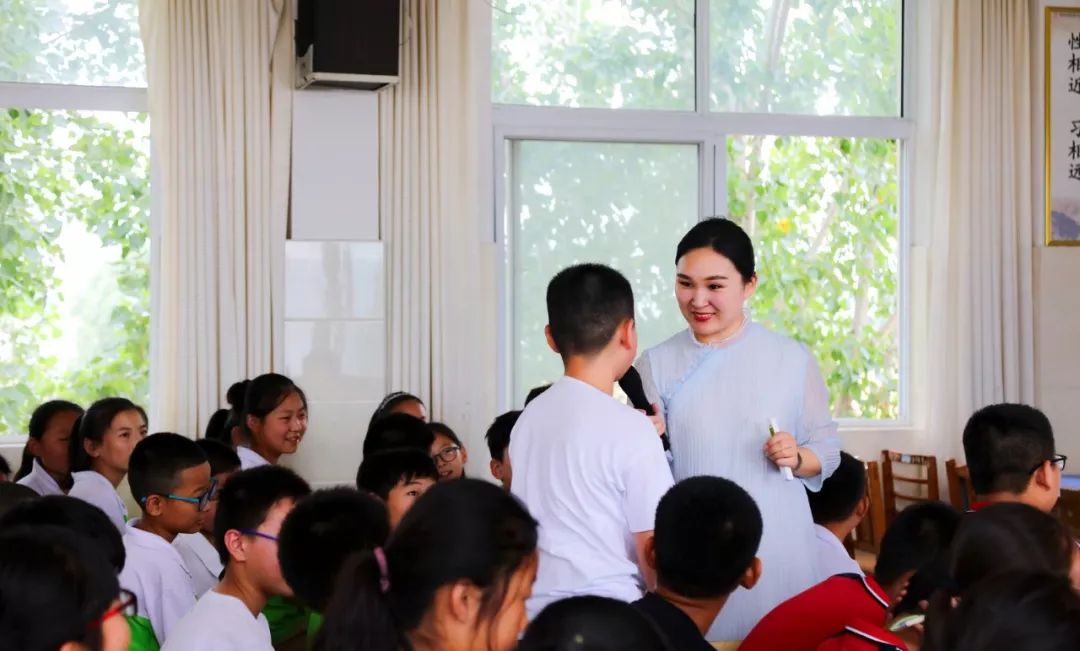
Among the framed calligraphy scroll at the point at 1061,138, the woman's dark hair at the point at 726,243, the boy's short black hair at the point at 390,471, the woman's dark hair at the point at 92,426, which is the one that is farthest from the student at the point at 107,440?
the framed calligraphy scroll at the point at 1061,138

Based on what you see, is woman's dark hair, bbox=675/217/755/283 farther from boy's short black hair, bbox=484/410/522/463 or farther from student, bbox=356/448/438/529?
boy's short black hair, bbox=484/410/522/463

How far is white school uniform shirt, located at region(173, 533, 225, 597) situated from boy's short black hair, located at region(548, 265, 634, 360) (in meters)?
1.48

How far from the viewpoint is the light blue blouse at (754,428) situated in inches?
108

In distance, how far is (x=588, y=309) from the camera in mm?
2236

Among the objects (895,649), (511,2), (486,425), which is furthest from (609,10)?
(895,649)

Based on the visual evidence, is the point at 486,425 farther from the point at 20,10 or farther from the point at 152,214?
the point at 20,10

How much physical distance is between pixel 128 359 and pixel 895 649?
4.46m

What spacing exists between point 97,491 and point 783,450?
2207 mm

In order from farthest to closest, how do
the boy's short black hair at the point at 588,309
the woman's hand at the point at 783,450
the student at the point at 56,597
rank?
the woman's hand at the point at 783,450
the boy's short black hair at the point at 588,309
the student at the point at 56,597

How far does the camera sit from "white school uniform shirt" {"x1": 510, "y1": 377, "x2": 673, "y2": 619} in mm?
2127

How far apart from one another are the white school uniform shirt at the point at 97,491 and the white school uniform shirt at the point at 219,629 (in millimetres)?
1564

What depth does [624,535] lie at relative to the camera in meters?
2.16

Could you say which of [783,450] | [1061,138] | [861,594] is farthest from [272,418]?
[1061,138]

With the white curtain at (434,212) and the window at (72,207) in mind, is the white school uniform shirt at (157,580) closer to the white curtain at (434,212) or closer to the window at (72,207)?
the white curtain at (434,212)
